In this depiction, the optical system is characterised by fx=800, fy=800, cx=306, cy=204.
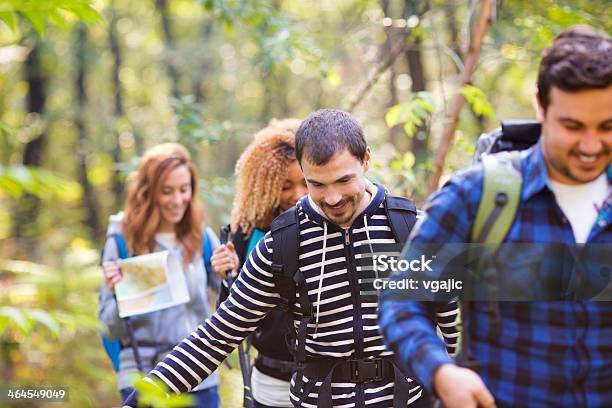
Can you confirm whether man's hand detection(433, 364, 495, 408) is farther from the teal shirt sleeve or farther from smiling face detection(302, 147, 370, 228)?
the teal shirt sleeve

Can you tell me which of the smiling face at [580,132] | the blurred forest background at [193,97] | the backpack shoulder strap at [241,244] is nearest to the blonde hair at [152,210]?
the blurred forest background at [193,97]

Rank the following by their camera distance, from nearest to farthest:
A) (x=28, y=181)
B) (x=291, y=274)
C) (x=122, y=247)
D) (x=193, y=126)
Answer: (x=28, y=181)
(x=291, y=274)
(x=122, y=247)
(x=193, y=126)

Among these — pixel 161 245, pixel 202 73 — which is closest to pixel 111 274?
pixel 161 245

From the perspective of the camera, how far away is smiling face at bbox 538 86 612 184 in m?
2.09

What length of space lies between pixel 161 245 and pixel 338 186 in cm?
266

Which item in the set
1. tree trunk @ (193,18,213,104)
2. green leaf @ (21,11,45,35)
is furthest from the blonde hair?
tree trunk @ (193,18,213,104)

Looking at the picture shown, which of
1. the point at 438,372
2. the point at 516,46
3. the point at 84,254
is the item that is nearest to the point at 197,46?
the point at 84,254

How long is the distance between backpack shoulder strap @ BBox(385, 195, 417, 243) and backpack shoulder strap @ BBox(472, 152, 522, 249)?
110cm

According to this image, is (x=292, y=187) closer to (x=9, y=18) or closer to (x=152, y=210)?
(x=152, y=210)

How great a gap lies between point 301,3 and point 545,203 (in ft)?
55.9

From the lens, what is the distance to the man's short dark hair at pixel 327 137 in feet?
10.7

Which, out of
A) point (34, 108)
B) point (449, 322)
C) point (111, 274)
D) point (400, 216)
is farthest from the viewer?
point (34, 108)

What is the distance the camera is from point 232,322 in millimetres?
3312

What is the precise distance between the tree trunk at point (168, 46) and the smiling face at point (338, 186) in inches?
567
